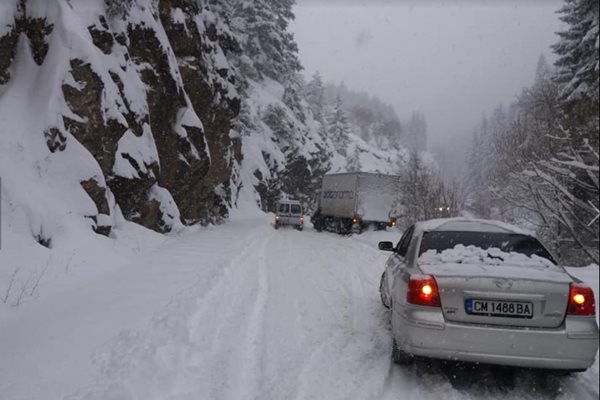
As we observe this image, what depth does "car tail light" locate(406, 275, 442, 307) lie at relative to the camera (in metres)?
4.44

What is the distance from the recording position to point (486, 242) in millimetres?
5184

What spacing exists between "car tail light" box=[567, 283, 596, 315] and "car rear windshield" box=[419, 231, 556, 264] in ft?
2.42

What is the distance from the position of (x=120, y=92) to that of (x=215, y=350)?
37.0 feet

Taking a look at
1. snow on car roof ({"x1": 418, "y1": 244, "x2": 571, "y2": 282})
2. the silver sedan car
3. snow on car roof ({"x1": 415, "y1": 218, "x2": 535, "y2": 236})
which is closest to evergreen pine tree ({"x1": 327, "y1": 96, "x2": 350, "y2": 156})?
snow on car roof ({"x1": 415, "y1": 218, "x2": 535, "y2": 236})

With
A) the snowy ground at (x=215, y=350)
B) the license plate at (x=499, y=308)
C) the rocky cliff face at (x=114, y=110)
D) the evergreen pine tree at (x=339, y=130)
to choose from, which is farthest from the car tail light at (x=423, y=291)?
the evergreen pine tree at (x=339, y=130)

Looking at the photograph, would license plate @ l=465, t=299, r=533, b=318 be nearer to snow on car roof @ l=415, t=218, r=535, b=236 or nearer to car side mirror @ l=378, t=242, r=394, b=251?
snow on car roof @ l=415, t=218, r=535, b=236

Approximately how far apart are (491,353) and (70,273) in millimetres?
7110

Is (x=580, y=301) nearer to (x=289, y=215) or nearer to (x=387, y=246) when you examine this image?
(x=387, y=246)

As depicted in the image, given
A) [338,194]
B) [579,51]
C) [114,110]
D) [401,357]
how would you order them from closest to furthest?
[401,357] → [114,110] → [579,51] → [338,194]

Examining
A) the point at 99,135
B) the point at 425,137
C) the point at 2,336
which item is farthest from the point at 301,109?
the point at 425,137

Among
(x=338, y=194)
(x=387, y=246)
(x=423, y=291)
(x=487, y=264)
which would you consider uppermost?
(x=487, y=264)

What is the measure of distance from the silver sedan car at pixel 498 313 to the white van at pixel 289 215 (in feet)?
74.0

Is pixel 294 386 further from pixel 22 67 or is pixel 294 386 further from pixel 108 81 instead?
pixel 108 81

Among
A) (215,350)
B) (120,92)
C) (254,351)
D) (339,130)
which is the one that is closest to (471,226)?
(254,351)
